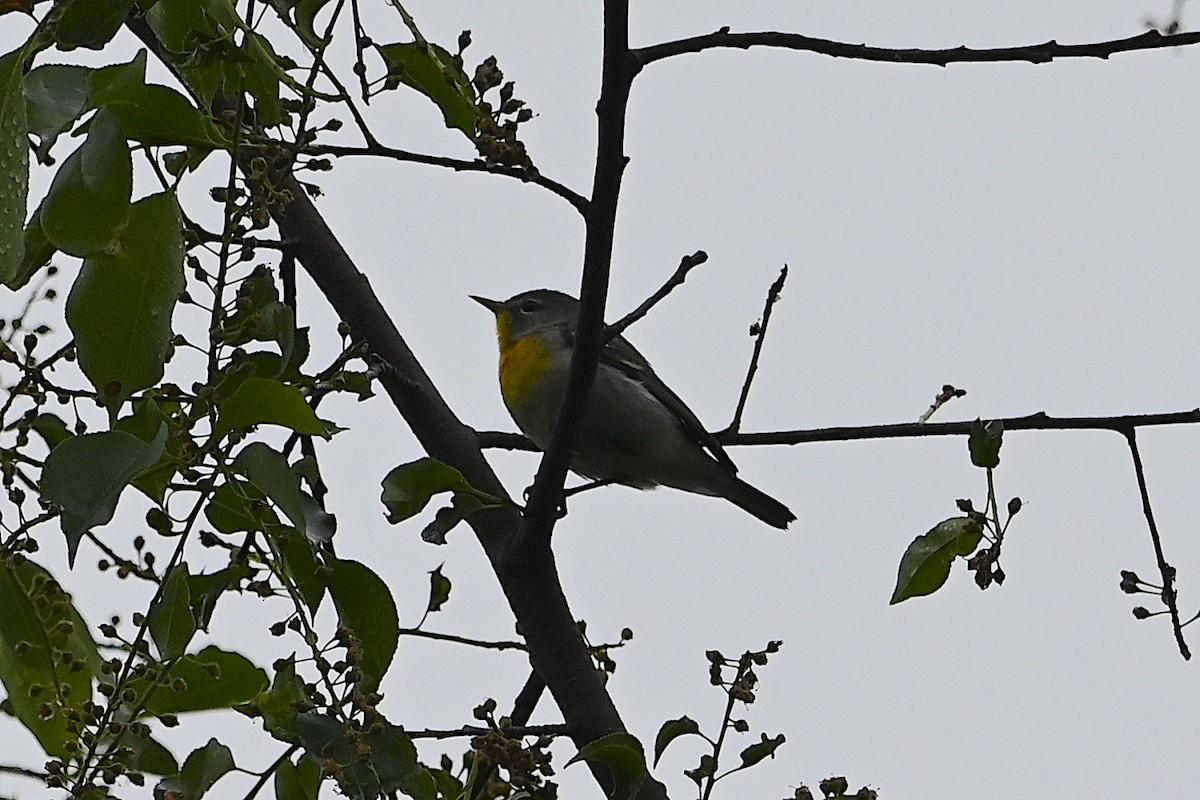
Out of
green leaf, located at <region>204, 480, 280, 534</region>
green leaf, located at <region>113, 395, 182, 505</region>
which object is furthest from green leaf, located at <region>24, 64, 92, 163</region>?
green leaf, located at <region>204, 480, 280, 534</region>

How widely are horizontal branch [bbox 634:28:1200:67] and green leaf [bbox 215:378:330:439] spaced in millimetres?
719

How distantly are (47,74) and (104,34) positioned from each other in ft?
0.65

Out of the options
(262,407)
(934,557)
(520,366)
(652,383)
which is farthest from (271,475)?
(652,383)

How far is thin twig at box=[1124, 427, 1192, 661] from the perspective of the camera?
245 centimetres

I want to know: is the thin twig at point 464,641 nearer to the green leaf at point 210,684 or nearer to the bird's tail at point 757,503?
the green leaf at point 210,684

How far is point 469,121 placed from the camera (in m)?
2.07

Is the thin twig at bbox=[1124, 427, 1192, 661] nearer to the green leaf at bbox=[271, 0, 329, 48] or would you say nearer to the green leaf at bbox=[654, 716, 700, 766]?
the green leaf at bbox=[654, 716, 700, 766]

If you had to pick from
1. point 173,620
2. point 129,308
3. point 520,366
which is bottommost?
point 173,620

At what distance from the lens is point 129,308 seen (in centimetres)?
152

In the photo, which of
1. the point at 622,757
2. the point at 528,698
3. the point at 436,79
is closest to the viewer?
the point at 622,757

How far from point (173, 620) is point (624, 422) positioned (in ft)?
11.8

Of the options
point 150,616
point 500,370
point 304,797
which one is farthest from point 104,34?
point 500,370

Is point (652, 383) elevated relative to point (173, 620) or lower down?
elevated

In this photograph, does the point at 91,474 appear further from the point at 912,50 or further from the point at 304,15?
the point at 912,50
